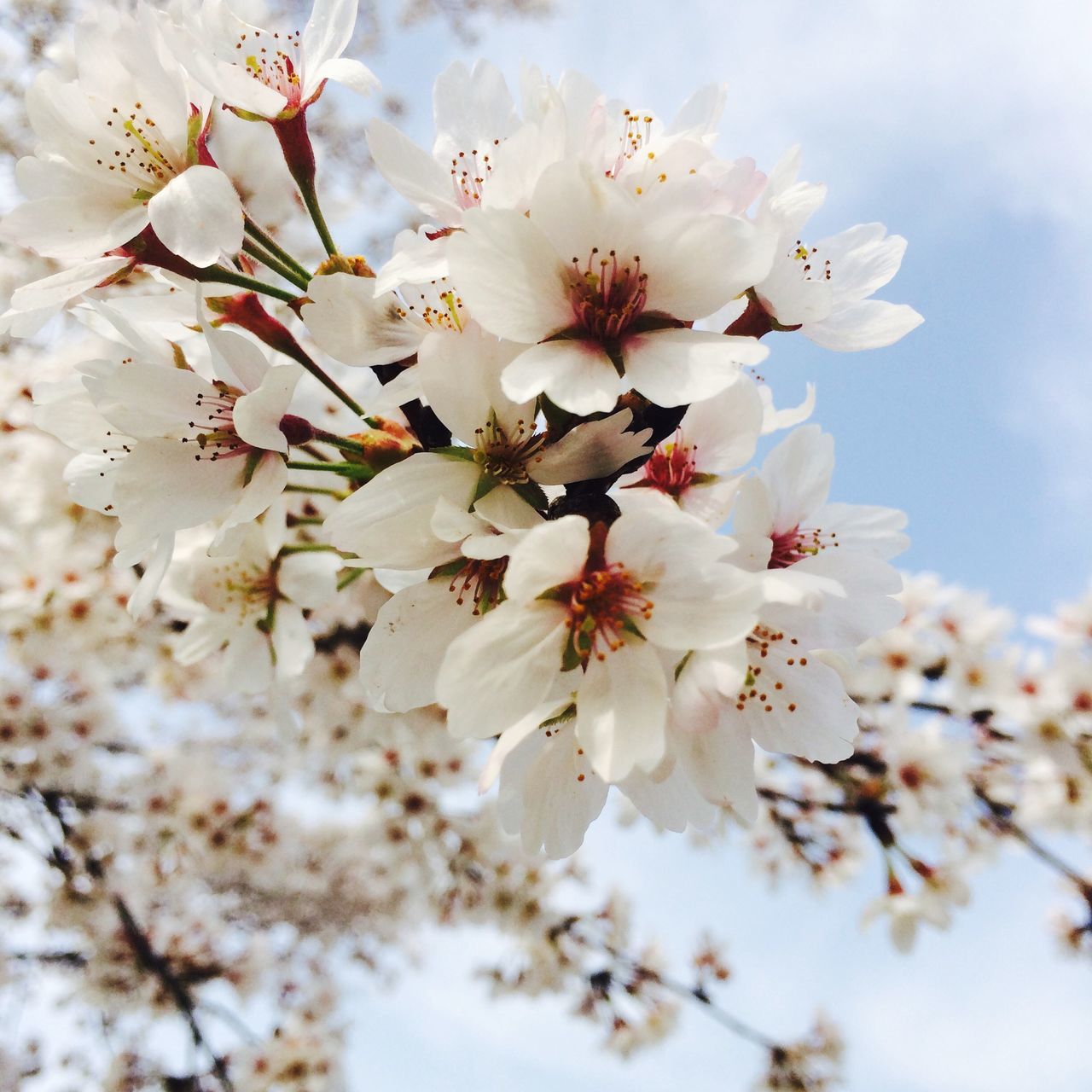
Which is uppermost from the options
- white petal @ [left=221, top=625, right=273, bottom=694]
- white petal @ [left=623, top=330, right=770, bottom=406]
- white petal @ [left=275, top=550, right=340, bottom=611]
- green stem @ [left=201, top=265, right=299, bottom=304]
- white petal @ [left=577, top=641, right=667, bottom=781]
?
white petal @ [left=623, top=330, right=770, bottom=406]

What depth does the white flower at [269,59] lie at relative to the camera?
831 mm

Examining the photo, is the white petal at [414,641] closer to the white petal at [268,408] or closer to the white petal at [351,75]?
the white petal at [268,408]

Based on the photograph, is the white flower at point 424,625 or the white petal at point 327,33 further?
the white petal at point 327,33

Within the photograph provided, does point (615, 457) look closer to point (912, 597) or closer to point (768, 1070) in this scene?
point (912, 597)

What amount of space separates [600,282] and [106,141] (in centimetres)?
57

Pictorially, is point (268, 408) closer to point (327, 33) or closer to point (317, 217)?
point (317, 217)

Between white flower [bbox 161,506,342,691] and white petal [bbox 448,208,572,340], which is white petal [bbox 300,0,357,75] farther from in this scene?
white flower [bbox 161,506,342,691]

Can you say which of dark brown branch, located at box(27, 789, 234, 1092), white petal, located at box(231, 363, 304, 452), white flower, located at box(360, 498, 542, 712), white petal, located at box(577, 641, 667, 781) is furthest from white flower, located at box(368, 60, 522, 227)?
dark brown branch, located at box(27, 789, 234, 1092)

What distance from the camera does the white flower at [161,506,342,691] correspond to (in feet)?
4.51

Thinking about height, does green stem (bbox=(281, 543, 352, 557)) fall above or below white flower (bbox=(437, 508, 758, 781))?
below

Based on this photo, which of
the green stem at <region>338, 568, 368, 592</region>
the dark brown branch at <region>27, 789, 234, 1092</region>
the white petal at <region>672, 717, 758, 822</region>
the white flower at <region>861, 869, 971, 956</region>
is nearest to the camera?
the white petal at <region>672, 717, 758, 822</region>

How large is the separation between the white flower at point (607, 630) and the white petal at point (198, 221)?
17.1 inches

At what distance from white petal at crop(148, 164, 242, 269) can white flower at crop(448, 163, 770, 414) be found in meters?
0.26

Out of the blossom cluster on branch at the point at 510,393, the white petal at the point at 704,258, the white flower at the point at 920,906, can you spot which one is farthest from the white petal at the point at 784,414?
the white flower at the point at 920,906
